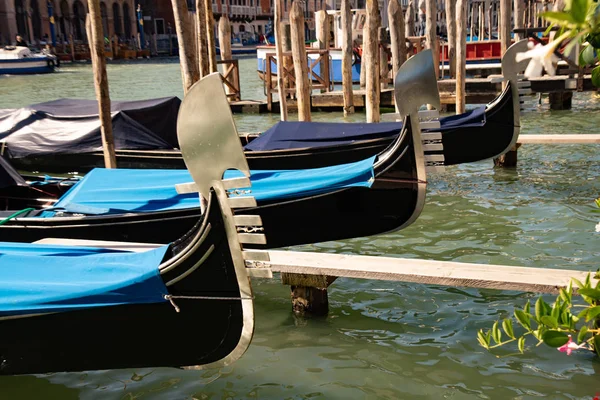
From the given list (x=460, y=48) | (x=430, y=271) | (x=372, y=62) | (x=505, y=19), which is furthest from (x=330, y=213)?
(x=505, y=19)

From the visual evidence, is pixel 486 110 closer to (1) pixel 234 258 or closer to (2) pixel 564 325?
(1) pixel 234 258

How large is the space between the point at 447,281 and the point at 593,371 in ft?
2.18

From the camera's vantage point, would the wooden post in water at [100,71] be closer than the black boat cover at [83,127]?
Yes

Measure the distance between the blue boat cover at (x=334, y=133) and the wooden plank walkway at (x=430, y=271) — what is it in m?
2.41

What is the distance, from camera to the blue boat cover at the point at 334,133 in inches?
232

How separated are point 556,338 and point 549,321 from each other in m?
0.03

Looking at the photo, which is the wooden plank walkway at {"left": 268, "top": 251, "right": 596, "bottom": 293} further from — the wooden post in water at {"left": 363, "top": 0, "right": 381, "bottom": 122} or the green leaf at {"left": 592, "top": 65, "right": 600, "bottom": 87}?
the wooden post in water at {"left": 363, "top": 0, "right": 381, "bottom": 122}

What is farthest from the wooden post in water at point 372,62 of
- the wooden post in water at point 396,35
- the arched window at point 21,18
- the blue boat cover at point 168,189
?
the arched window at point 21,18

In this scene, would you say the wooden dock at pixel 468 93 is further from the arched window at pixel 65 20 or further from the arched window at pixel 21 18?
the arched window at pixel 65 20

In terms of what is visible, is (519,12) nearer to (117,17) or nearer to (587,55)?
(587,55)

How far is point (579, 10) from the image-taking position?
88 centimetres

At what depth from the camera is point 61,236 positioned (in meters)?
4.14

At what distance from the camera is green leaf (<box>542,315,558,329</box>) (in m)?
1.21

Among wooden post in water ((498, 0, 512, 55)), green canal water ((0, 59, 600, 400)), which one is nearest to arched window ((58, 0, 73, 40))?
wooden post in water ((498, 0, 512, 55))
